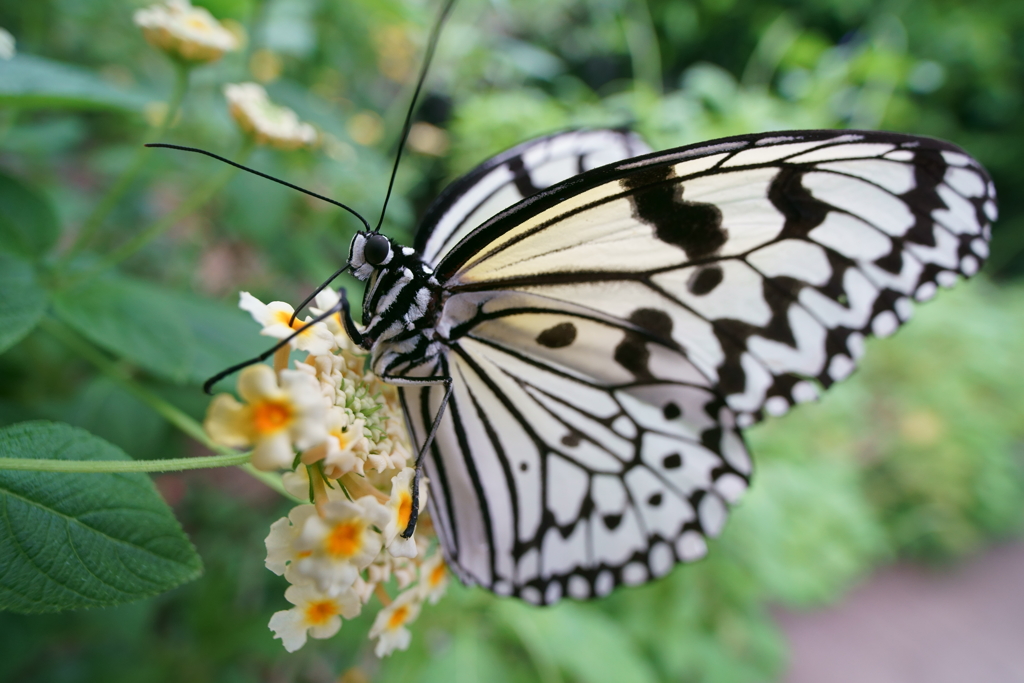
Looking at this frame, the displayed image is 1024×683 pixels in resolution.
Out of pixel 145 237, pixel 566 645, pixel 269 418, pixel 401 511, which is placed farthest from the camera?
pixel 566 645

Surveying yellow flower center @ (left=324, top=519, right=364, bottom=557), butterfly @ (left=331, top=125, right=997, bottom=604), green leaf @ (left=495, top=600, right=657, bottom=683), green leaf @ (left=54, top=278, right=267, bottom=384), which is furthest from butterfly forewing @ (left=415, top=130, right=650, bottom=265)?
green leaf @ (left=495, top=600, right=657, bottom=683)

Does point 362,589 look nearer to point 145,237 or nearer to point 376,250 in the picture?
point 376,250

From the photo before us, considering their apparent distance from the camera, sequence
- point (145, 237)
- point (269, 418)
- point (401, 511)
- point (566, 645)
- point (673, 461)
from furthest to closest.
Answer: point (566, 645) < point (673, 461) < point (145, 237) < point (401, 511) < point (269, 418)

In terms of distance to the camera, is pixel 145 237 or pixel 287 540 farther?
pixel 145 237

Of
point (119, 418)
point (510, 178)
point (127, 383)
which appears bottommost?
point (119, 418)

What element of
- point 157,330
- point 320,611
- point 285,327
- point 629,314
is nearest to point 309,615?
point 320,611

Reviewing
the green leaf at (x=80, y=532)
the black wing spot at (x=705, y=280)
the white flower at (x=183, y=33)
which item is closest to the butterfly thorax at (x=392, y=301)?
the green leaf at (x=80, y=532)

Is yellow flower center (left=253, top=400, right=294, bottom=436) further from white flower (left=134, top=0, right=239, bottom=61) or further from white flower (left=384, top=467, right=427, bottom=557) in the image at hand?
white flower (left=134, top=0, right=239, bottom=61)
